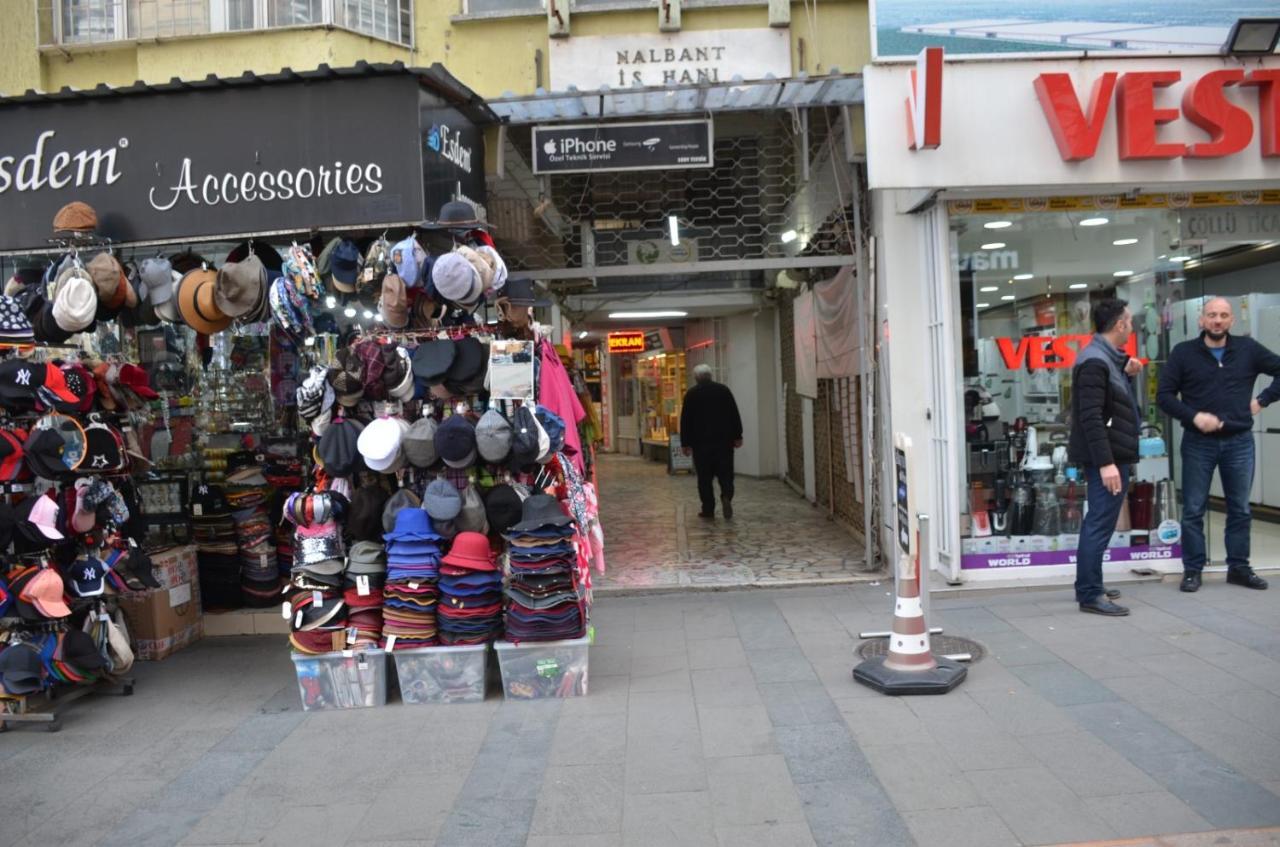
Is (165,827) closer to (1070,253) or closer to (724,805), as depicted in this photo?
(724,805)

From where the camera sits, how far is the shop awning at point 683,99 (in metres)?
6.46

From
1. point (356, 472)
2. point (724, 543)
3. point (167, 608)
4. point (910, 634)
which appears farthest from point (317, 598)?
point (724, 543)

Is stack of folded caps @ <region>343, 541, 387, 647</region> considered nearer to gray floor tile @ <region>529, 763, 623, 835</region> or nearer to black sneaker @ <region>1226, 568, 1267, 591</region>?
gray floor tile @ <region>529, 763, 623, 835</region>

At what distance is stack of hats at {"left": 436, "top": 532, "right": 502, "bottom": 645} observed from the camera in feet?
16.5

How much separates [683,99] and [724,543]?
435cm

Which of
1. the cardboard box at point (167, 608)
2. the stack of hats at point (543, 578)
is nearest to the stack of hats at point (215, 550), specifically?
the cardboard box at point (167, 608)

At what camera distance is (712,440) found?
436 inches

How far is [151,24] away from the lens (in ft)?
24.3

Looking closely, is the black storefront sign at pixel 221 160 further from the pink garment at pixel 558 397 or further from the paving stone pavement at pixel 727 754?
the paving stone pavement at pixel 727 754

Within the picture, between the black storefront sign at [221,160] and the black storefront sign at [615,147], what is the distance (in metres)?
1.27

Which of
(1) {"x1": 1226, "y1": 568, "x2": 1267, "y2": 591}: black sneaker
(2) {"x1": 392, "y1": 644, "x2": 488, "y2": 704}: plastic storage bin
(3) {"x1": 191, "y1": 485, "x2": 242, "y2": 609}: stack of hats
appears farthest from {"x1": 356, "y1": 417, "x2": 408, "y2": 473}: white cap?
(1) {"x1": 1226, "y1": 568, "x2": 1267, "y2": 591}: black sneaker

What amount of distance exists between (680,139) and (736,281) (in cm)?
680

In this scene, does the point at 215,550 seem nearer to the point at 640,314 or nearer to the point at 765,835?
the point at 765,835

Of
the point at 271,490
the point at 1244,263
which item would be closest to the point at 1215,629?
the point at 1244,263
